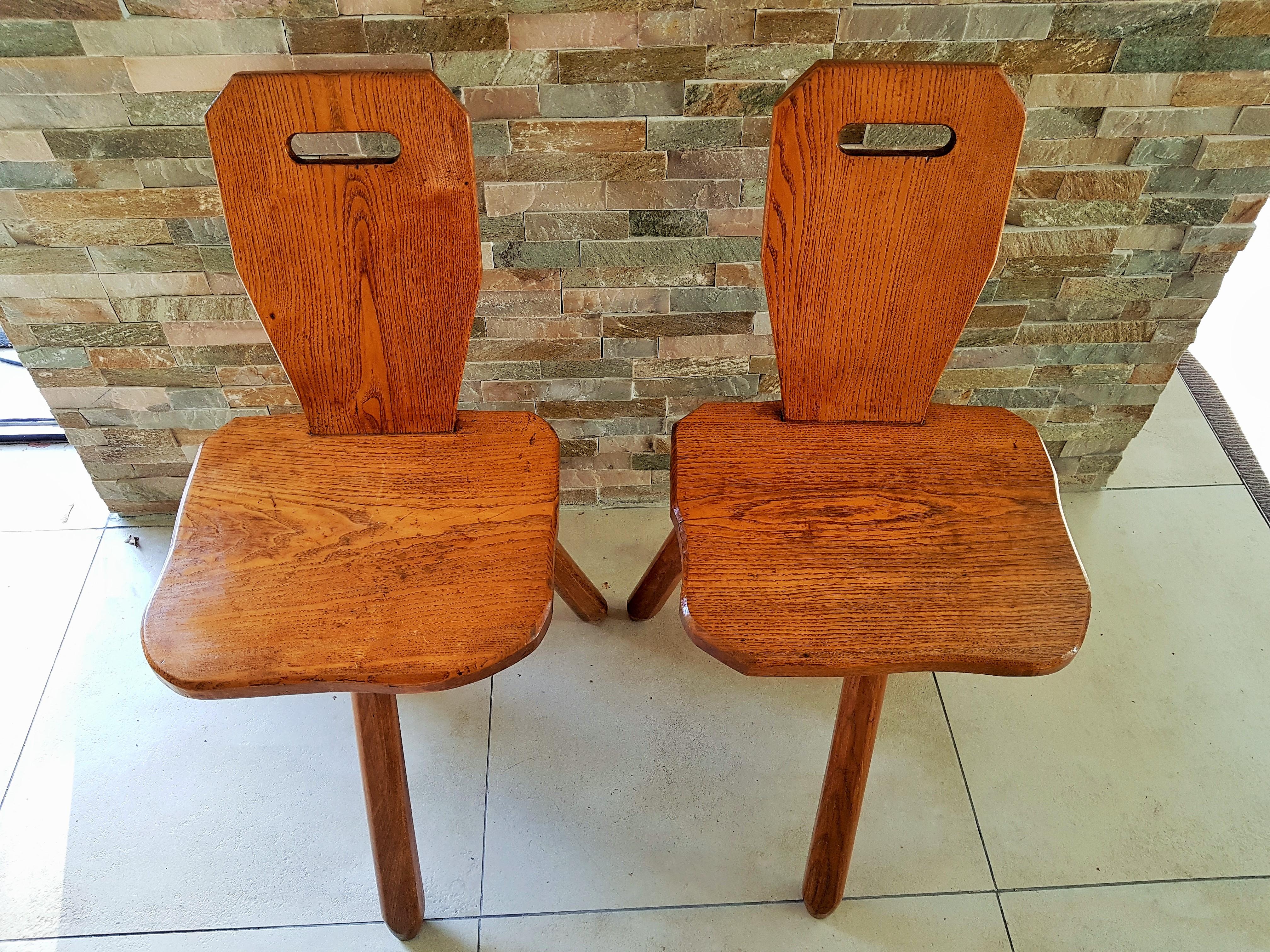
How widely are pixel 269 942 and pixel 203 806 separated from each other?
243 mm

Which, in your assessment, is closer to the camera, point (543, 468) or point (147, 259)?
point (543, 468)

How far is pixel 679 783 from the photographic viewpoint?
1.33 m

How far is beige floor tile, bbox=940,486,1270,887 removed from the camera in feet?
4.13

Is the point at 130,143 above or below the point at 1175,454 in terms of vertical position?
above

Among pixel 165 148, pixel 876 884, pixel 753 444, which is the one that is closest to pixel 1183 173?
pixel 753 444

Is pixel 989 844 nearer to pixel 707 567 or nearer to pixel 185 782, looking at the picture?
pixel 707 567

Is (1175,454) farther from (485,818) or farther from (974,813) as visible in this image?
(485,818)

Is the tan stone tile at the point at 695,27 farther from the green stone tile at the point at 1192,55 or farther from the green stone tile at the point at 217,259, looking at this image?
the green stone tile at the point at 217,259

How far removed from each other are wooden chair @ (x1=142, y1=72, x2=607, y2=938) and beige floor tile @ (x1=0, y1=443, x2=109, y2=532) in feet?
2.69

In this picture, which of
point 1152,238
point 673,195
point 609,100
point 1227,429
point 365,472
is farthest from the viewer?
point 1227,429

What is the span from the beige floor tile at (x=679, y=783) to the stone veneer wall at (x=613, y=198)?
396 mm

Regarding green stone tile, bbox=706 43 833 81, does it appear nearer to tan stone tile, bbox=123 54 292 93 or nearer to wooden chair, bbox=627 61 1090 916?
wooden chair, bbox=627 61 1090 916

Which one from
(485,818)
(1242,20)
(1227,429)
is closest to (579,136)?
(1242,20)

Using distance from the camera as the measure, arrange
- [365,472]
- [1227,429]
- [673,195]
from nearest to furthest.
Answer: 1. [365,472]
2. [673,195]
3. [1227,429]
